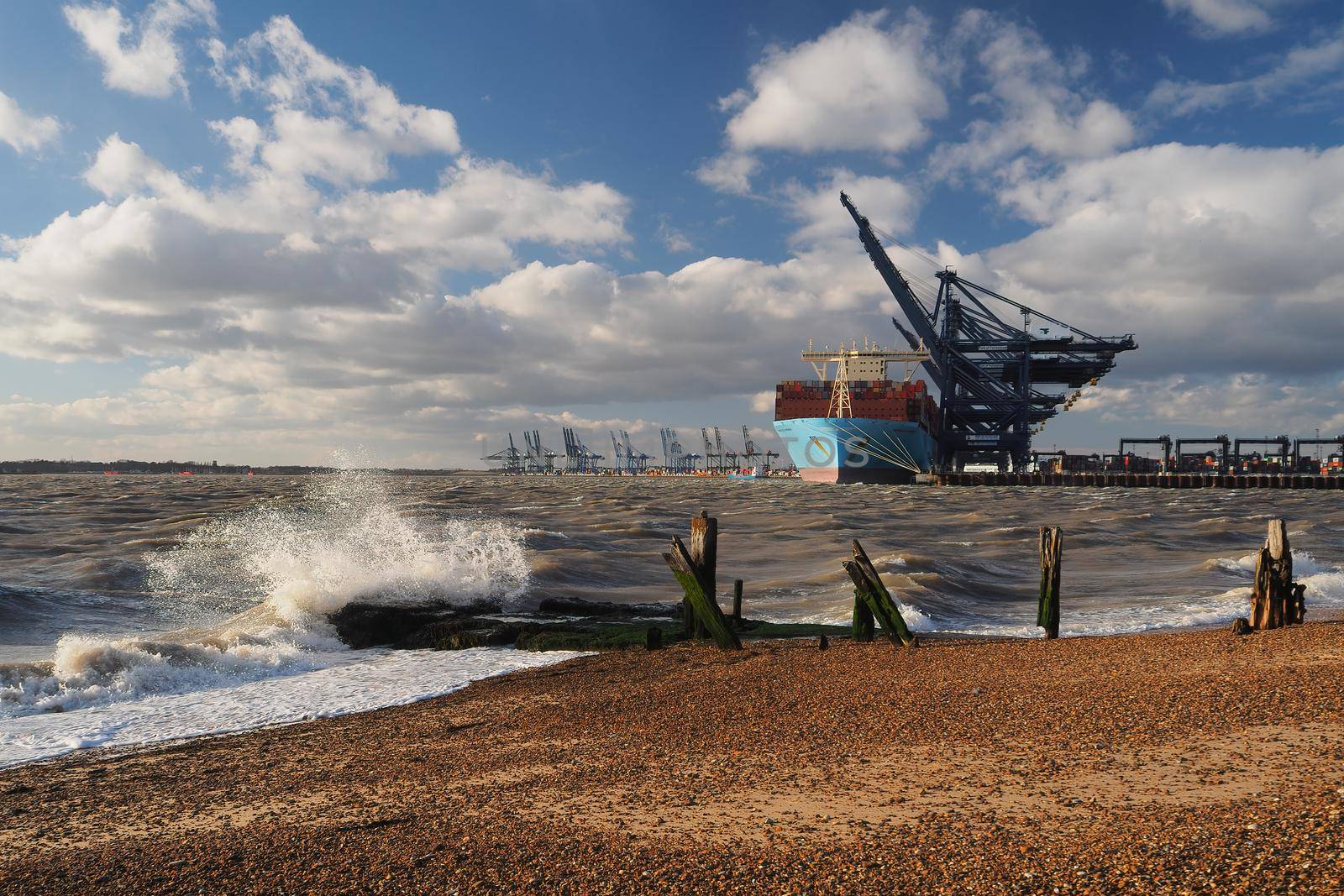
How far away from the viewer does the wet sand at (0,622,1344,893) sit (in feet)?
12.0

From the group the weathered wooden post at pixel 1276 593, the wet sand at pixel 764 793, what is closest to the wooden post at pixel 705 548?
the wet sand at pixel 764 793

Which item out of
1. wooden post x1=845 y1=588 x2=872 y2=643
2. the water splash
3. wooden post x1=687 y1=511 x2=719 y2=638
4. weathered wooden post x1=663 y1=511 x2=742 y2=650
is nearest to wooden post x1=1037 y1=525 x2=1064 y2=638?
wooden post x1=845 y1=588 x2=872 y2=643

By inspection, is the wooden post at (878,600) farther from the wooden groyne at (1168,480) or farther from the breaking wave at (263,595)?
the wooden groyne at (1168,480)

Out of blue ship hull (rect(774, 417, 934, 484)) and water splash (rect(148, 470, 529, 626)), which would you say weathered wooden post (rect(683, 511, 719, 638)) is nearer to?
water splash (rect(148, 470, 529, 626))

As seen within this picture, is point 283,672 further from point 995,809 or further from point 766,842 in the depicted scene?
point 995,809

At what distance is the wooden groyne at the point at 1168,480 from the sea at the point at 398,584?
4268 centimetres

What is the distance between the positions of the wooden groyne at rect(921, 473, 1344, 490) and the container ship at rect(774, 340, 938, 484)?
378 centimetres

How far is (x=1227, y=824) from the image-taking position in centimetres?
373

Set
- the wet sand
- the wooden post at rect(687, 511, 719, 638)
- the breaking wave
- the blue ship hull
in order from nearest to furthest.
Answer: the wet sand
the breaking wave
the wooden post at rect(687, 511, 719, 638)
the blue ship hull

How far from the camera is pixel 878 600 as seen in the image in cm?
1001

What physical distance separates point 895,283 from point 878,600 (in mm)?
77574

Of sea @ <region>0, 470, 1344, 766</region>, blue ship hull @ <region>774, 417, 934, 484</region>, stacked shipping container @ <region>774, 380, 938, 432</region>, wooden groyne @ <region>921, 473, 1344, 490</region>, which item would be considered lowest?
sea @ <region>0, 470, 1344, 766</region>

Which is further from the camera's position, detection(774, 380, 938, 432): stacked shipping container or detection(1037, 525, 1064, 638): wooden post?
detection(774, 380, 938, 432): stacked shipping container

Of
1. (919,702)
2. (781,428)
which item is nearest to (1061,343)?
(781,428)
